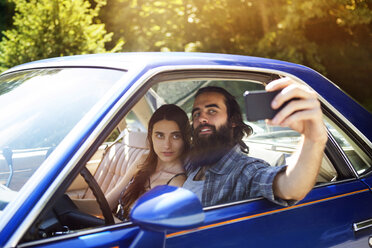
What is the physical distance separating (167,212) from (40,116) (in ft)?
2.61

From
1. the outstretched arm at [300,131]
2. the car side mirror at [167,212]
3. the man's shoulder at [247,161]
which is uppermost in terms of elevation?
the man's shoulder at [247,161]

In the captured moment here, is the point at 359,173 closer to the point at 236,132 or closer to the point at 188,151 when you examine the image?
the point at 236,132

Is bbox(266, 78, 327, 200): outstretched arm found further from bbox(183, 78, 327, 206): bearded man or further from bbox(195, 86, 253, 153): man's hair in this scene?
→ bbox(195, 86, 253, 153): man's hair

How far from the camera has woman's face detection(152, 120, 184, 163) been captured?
9.04 ft

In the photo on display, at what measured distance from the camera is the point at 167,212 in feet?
4.95

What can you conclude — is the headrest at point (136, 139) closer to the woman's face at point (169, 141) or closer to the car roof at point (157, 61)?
the woman's face at point (169, 141)

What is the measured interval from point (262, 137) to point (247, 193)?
47.9 inches

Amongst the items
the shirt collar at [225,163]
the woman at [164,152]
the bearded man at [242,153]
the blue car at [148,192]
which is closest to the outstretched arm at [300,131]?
the bearded man at [242,153]

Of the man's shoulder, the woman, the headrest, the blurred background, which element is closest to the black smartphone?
the man's shoulder

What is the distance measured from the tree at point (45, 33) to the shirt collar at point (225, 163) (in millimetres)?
6946

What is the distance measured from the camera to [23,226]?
4.87 feet

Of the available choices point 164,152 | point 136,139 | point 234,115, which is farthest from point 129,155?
point 234,115

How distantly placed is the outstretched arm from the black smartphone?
0.02 m

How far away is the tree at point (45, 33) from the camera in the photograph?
8633 mm
